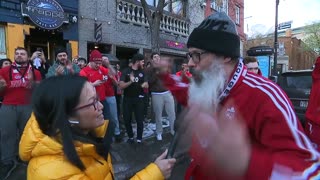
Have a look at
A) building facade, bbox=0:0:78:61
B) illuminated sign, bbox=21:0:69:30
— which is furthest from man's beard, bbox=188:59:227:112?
illuminated sign, bbox=21:0:69:30

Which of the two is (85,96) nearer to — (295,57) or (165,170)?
(165,170)

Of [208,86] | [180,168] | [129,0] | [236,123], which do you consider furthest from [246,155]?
[129,0]

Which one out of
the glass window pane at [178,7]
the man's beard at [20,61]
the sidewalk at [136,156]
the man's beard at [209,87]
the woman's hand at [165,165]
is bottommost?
the sidewalk at [136,156]

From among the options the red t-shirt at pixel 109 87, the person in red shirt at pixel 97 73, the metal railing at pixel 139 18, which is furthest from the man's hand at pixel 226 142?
the metal railing at pixel 139 18

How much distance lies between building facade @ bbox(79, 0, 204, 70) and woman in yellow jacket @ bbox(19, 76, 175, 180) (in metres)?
9.82

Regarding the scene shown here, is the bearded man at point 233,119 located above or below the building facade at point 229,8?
below

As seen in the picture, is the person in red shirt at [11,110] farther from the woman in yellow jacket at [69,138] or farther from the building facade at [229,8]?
the building facade at [229,8]

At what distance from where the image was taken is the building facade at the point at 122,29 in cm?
1307

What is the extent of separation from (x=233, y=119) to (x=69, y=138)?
102cm

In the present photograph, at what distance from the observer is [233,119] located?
1110 mm

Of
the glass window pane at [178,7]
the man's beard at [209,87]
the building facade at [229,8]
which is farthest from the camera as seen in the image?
the building facade at [229,8]

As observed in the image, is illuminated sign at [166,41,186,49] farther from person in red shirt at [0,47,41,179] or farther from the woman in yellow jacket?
the woman in yellow jacket

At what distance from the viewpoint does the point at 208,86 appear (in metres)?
1.64

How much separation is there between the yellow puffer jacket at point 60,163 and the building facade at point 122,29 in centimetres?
985
